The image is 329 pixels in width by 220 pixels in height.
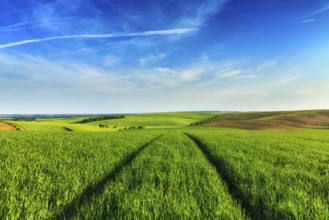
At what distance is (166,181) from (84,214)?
271 centimetres

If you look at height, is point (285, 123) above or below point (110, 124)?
above

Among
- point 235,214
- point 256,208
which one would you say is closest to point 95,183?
point 235,214

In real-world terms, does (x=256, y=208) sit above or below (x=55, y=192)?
below

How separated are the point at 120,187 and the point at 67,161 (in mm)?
4312

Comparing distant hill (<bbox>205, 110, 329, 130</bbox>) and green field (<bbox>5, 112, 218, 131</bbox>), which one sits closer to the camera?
green field (<bbox>5, 112, 218, 131</bbox>)

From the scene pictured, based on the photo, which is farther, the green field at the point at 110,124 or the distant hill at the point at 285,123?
the distant hill at the point at 285,123

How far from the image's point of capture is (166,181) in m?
5.81

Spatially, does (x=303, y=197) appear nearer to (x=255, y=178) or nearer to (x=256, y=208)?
(x=256, y=208)

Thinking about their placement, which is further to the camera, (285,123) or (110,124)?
(110,124)

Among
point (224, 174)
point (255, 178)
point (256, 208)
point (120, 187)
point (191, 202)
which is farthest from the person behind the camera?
point (224, 174)

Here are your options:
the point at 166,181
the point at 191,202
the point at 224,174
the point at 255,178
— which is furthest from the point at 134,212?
the point at 224,174

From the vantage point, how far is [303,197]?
15.4ft

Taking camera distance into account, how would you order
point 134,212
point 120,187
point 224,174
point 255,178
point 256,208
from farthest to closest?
point 224,174 < point 255,178 < point 120,187 < point 256,208 < point 134,212

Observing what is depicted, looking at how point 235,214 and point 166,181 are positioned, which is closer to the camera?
point 235,214
